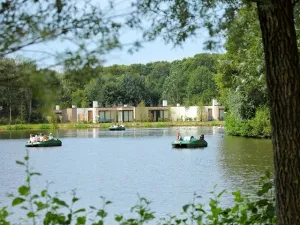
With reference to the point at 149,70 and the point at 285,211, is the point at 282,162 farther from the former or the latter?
the point at 149,70

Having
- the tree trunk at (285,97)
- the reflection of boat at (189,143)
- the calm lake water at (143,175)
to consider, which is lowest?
the calm lake water at (143,175)

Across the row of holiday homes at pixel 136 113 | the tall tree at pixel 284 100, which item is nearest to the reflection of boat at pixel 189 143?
the tall tree at pixel 284 100

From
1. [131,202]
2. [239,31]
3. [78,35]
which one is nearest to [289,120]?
[239,31]

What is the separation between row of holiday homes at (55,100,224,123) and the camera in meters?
85.6

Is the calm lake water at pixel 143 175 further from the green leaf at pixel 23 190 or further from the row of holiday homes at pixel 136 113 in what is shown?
the row of holiday homes at pixel 136 113

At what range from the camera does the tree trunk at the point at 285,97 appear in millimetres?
4023

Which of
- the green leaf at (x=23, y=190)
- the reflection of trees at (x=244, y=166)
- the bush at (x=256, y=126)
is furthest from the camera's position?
the bush at (x=256, y=126)

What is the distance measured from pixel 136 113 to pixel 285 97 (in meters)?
83.6

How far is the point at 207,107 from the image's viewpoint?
8525 centimetres

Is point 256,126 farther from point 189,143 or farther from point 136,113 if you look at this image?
point 136,113

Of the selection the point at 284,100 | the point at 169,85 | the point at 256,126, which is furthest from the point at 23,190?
the point at 169,85

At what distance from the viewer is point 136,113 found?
87625mm

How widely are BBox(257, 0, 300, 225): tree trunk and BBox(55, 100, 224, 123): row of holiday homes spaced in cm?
8068

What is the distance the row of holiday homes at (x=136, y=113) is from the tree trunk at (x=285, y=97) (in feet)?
265
